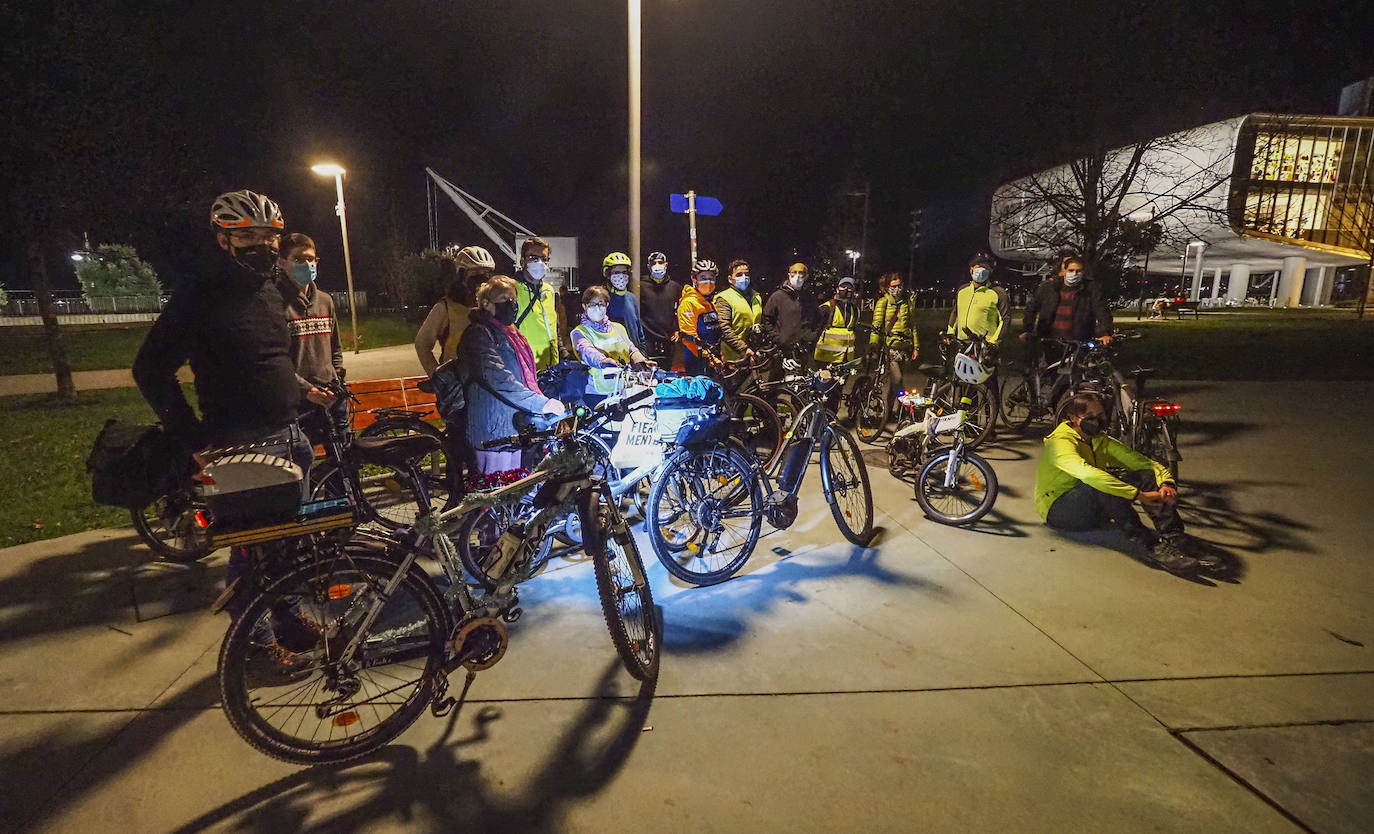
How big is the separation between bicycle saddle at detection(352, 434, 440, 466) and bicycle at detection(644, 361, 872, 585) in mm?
1644

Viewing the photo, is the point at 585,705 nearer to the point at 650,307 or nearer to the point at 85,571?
the point at 85,571

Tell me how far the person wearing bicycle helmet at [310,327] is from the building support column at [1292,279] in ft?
217

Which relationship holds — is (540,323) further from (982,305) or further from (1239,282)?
(1239,282)

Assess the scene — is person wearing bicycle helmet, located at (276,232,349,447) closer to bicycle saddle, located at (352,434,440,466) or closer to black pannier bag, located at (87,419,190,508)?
bicycle saddle, located at (352,434,440,466)

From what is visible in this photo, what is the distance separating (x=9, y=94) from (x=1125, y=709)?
1359cm

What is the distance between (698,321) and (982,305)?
11.6 feet

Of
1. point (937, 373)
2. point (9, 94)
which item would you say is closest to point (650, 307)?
point (937, 373)

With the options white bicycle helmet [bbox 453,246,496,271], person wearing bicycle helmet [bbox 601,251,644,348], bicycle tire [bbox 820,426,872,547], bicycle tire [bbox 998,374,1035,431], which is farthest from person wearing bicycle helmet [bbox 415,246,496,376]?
bicycle tire [bbox 998,374,1035,431]

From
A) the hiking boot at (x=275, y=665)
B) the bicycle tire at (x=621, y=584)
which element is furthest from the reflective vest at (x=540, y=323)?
the hiking boot at (x=275, y=665)

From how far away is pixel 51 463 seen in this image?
7.50 m

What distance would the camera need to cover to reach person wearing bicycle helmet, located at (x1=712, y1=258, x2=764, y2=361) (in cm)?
752

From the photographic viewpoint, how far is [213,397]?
322cm

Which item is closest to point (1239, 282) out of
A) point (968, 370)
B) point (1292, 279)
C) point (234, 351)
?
point (1292, 279)

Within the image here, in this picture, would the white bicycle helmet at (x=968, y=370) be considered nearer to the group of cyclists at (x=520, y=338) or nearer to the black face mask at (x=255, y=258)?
the group of cyclists at (x=520, y=338)
